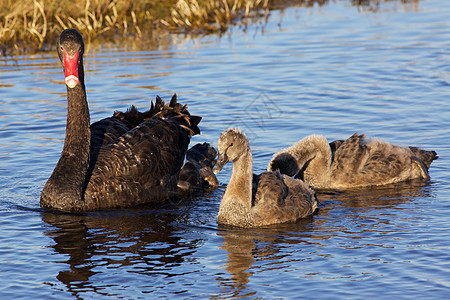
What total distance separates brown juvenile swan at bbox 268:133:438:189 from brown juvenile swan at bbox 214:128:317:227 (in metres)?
1.19

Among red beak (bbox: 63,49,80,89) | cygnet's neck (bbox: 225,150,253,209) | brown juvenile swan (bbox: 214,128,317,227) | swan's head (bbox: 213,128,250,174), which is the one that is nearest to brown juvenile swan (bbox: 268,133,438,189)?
brown juvenile swan (bbox: 214,128,317,227)

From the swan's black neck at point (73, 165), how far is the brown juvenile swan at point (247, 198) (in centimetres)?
175

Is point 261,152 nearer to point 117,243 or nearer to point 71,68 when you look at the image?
point 71,68

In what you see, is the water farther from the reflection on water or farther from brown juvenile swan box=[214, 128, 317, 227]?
brown juvenile swan box=[214, 128, 317, 227]

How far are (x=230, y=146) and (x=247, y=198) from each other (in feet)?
2.03

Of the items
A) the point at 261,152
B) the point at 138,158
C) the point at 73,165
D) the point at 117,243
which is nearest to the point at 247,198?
the point at 117,243

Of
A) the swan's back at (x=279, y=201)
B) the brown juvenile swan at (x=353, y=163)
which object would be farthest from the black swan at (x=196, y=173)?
the swan's back at (x=279, y=201)

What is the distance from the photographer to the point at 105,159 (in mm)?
9367

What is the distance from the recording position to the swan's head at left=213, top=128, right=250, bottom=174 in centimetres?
825

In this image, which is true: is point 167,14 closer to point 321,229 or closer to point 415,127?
point 415,127

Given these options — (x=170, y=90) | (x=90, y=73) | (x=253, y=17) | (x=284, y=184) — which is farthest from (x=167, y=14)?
(x=284, y=184)

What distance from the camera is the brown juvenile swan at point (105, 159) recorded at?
29.7ft

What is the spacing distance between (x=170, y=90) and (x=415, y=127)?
4.53 meters

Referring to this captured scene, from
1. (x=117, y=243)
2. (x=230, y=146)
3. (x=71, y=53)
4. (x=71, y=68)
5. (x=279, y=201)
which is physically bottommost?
(x=117, y=243)
